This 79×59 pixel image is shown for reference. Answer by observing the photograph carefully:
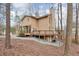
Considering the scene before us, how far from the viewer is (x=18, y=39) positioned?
8.95 feet

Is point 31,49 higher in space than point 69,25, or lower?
lower

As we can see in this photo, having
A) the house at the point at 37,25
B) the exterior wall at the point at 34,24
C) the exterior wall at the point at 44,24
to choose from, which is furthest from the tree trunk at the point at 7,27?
the exterior wall at the point at 44,24

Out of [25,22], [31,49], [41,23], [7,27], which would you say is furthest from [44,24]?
[7,27]

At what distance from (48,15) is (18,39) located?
0.47 meters

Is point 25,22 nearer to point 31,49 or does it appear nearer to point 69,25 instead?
point 31,49

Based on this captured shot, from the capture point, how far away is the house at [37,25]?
2.73 metres

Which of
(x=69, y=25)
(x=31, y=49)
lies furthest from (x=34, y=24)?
(x=69, y=25)

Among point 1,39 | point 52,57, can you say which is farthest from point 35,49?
point 1,39

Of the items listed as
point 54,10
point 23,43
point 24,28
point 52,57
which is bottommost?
point 52,57

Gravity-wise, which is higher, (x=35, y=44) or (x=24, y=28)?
(x=24, y=28)

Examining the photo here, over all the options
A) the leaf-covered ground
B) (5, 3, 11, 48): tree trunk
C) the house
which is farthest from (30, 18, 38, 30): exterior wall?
(5, 3, 11, 48): tree trunk

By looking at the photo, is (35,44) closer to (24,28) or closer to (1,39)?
(24,28)

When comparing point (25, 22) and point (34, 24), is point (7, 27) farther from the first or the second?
point (34, 24)

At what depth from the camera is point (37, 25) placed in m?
2.73
